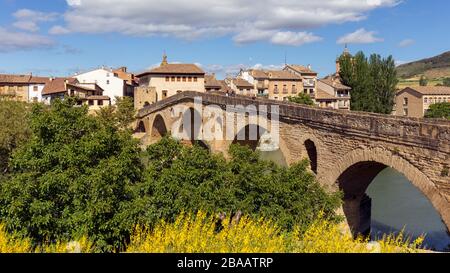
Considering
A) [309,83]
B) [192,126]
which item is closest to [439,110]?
[309,83]

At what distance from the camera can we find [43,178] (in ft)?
41.2

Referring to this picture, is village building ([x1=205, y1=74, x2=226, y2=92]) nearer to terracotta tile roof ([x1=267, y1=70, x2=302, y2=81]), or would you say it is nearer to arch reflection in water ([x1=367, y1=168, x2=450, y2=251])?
terracotta tile roof ([x1=267, y1=70, x2=302, y2=81])

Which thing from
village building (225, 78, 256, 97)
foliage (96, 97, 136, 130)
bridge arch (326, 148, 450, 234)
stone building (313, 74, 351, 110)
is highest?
village building (225, 78, 256, 97)

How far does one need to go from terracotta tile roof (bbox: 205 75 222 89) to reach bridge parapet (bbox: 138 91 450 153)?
4241cm

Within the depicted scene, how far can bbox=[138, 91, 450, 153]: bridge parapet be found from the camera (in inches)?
530

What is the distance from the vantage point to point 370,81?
5803 centimetres

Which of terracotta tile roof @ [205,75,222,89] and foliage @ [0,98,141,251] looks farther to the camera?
terracotta tile roof @ [205,75,222,89]

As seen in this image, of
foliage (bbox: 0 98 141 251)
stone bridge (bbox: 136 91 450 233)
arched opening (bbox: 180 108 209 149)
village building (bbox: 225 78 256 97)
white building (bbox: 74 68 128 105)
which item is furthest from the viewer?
village building (bbox: 225 78 256 97)

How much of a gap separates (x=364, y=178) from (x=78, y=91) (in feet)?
159

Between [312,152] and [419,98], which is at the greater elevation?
[419,98]

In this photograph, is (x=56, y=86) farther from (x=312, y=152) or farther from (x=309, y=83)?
(x=312, y=152)

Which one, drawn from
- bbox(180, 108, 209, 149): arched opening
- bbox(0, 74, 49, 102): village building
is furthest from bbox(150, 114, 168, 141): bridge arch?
bbox(0, 74, 49, 102): village building
